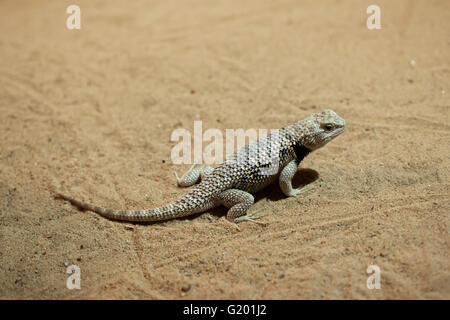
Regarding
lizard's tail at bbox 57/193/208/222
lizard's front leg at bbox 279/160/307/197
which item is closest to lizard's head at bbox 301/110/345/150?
lizard's front leg at bbox 279/160/307/197

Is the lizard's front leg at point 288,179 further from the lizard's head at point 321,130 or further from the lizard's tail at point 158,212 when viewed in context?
the lizard's tail at point 158,212

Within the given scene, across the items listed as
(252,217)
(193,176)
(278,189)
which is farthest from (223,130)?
(252,217)

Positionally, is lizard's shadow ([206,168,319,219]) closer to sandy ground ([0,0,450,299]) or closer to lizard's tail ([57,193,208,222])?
sandy ground ([0,0,450,299])
